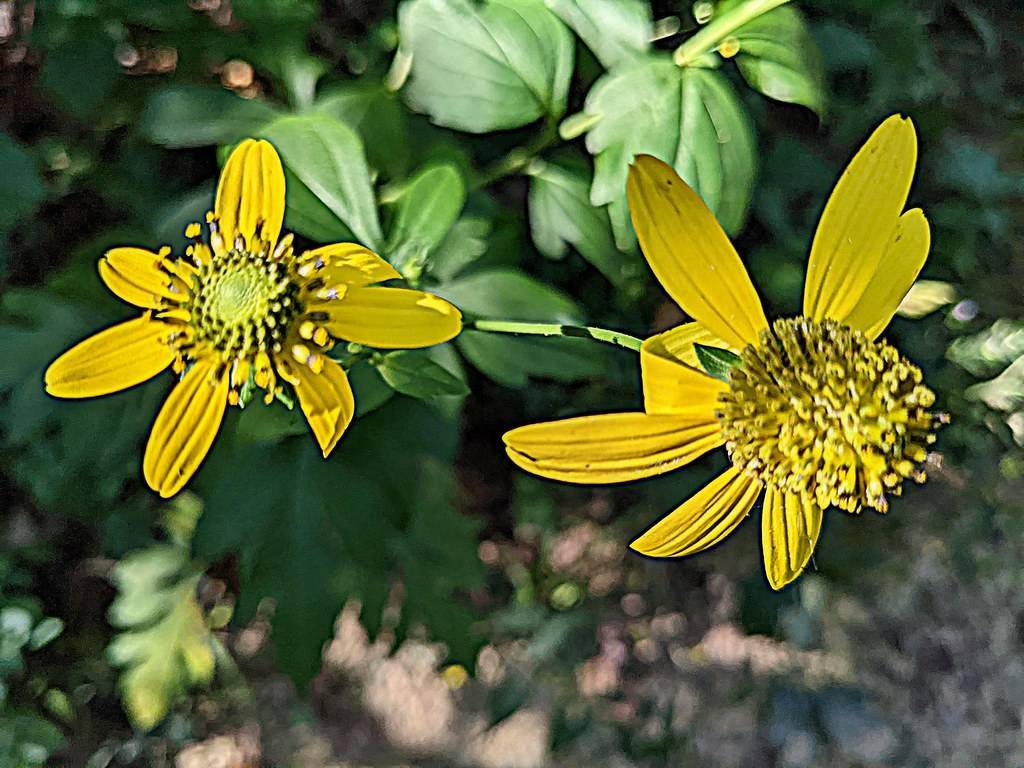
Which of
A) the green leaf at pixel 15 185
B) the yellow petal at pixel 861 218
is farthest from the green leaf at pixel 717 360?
the green leaf at pixel 15 185

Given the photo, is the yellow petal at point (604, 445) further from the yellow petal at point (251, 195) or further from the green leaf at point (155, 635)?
the green leaf at point (155, 635)

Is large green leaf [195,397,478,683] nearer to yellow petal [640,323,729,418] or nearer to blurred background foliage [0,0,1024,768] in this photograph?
blurred background foliage [0,0,1024,768]

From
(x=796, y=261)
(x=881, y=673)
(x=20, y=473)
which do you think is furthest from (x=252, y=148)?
(x=881, y=673)

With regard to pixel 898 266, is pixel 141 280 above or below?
below

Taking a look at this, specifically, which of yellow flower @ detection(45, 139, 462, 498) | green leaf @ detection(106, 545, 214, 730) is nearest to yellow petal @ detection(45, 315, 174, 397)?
yellow flower @ detection(45, 139, 462, 498)

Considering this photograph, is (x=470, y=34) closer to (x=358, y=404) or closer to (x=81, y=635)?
(x=358, y=404)

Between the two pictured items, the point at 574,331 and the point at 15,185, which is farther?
the point at 15,185

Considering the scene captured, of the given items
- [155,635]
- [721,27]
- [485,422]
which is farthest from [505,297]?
[155,635]

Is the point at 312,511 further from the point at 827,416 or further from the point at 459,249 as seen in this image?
the point at 827,416
